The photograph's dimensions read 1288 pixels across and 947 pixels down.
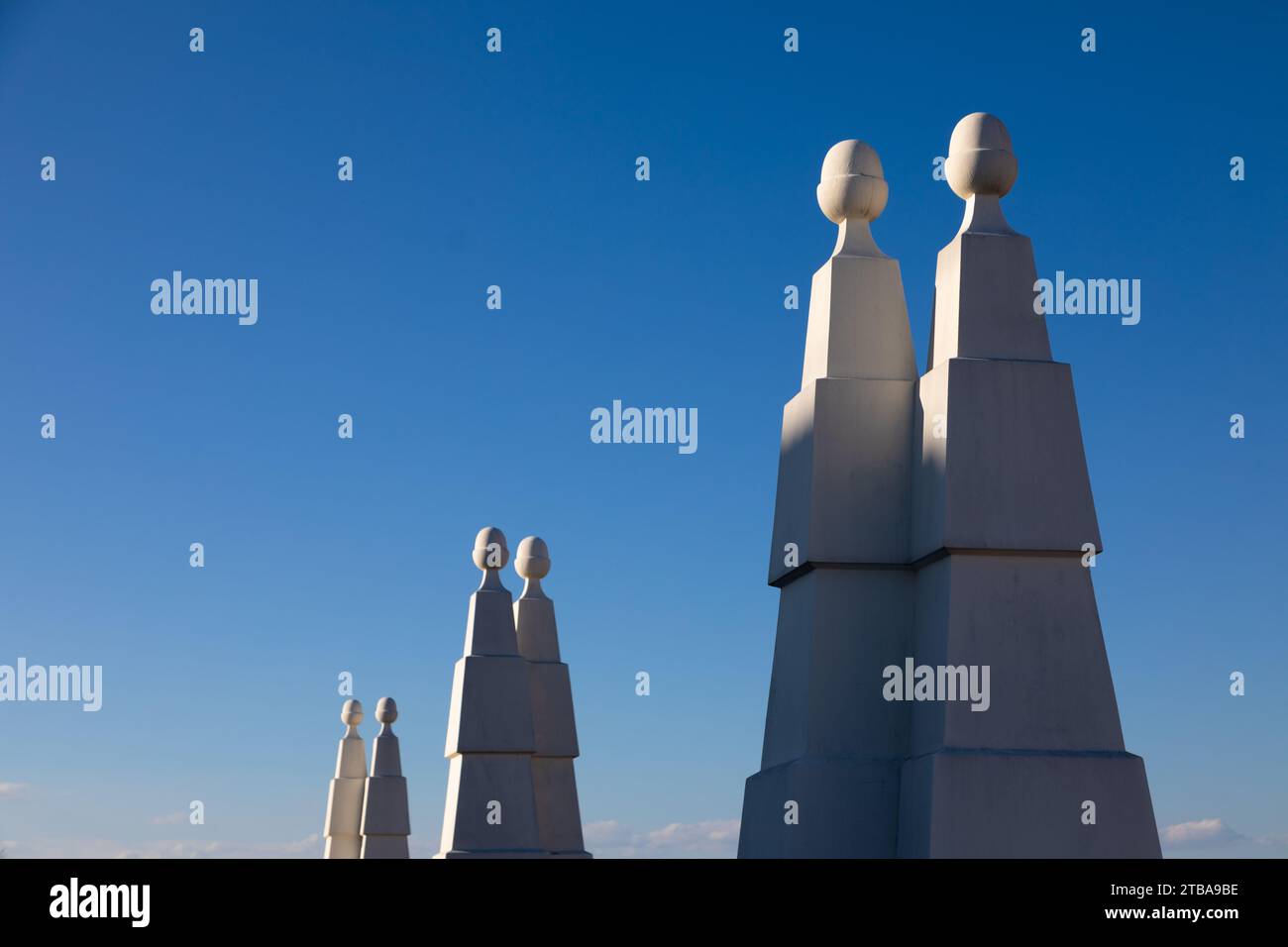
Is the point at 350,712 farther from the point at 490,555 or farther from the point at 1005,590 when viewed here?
the point at 1005,590

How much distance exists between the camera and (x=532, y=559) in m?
19.5

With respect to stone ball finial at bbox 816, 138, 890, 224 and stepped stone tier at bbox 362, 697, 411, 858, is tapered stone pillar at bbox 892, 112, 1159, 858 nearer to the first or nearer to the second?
stone ball finial at bbox 816, 138, 890, 224

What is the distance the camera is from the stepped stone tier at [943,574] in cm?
959

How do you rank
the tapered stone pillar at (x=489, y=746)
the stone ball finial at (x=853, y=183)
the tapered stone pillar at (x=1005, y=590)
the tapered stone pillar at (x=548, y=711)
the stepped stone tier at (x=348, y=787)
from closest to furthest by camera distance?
1. the tapered stone pillar at (x=1005, y=590)
2. the stone ball finial at (x=853, y=183)
3. the tapered stone pillar at (x=489, y=746)
4. the tapered stone pillar at (x=548, y=711)
5. the stepped stone tier at (x=348, y=787)

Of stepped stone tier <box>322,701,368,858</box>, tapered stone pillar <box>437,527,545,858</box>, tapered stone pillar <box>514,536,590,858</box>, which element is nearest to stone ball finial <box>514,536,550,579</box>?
tapered stone pillar <box>514,536,590,858</box>

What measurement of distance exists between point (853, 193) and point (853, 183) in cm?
7

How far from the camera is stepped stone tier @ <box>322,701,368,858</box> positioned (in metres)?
23.8

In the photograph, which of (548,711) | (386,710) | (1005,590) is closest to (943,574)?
(1005,590)

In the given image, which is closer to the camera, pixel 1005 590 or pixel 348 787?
pixel 1005 590

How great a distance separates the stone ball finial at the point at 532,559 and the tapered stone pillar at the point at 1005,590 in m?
9.49

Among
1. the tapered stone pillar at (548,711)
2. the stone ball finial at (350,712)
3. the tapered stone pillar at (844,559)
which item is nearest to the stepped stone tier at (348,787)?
the stone ball finial at (350,712)

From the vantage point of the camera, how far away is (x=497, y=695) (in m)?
17.2

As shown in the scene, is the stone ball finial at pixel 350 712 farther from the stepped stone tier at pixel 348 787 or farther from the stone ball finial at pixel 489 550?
the stone ball finial at pixel 489 550
